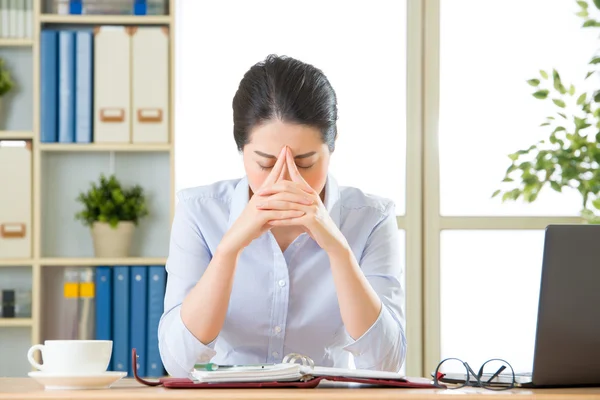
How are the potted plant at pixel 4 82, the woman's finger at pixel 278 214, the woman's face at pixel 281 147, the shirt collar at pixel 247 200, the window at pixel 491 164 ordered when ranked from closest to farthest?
the woman's finger at pixel 278 214 → the woman's face at pixel 281 147 → the shirt collar at pixel 247 200 → the potted plant at pixel 4 82 → the window at pixel 491 164

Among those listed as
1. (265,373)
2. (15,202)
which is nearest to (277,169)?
(265,373)

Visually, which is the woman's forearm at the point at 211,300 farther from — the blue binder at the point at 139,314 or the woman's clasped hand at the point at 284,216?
the blue binder at the point at 139,314

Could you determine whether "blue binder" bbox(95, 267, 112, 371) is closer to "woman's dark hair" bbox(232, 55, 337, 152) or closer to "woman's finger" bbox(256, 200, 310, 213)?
"woman's dark hair" bbox(232, 55, 337, 152)

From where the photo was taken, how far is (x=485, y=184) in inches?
135

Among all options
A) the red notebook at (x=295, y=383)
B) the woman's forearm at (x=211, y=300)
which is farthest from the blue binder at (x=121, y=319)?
the red notebook at (x=295, y=383)

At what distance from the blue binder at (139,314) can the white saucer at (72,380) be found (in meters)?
1.75

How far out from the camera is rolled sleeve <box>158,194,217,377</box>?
1629 millimetres

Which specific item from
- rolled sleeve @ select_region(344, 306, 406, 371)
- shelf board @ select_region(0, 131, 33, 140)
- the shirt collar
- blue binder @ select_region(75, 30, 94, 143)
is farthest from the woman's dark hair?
shelf board @ select_region(0, 131, 33, 140)

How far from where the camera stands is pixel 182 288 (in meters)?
1.77

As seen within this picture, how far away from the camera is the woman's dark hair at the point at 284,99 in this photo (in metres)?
1.78

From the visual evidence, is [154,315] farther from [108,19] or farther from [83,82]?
[108,19]

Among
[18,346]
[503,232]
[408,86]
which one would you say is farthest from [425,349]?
[18,346]

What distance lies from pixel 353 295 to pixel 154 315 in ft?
5.12

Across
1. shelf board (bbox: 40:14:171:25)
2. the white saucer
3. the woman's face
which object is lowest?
the white saucer
